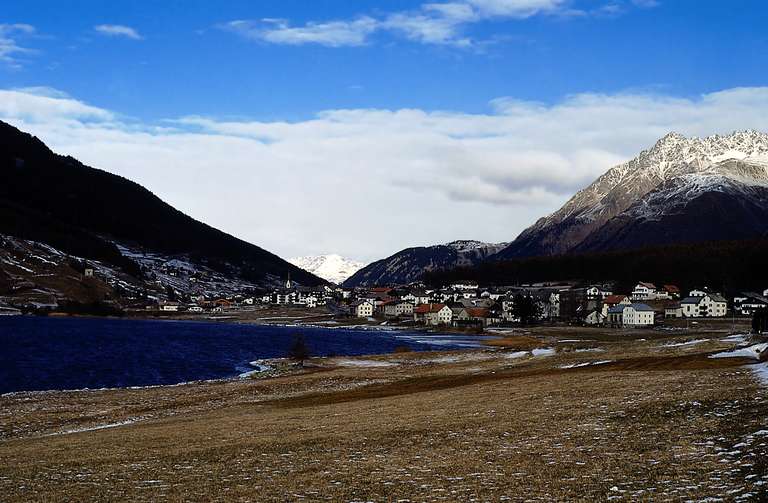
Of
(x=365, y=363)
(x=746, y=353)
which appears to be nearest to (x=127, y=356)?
(x=365, y=363)

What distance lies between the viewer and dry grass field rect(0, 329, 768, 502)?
18.4 metres

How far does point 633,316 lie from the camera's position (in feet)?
611

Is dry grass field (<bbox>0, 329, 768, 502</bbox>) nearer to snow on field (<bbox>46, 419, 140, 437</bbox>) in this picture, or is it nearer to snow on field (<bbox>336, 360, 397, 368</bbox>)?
snow on field (<bbox>46, 419, 140, 437</bbox>)

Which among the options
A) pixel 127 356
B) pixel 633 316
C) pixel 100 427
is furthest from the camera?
pixel 633 316

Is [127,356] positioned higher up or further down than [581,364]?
further down

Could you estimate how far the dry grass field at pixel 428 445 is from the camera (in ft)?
60.5

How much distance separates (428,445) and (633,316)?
17305cm

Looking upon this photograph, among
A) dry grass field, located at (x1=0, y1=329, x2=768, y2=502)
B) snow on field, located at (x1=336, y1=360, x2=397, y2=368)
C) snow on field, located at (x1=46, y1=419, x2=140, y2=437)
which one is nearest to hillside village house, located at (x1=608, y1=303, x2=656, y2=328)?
snow on field, located at (x1=336, y1=360, x2=397, y2=368)

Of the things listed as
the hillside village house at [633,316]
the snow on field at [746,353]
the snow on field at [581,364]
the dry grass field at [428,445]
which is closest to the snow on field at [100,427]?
the dry grass field at [428,445]

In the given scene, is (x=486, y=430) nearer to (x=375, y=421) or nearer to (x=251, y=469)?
(x=375, y=421)

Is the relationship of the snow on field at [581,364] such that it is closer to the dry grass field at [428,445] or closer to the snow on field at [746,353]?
the snow on field at [746,353]

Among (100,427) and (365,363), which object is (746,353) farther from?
(100,427)

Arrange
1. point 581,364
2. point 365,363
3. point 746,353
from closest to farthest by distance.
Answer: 1. point 746,353
2. point 581,364
3. point 365,363

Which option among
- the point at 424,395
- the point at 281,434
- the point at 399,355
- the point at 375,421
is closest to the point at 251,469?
the point at 281,434
